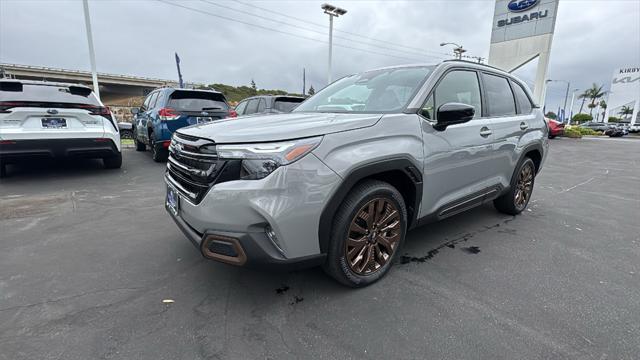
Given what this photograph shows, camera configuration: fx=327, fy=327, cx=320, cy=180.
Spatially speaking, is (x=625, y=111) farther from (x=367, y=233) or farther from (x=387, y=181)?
(x=367, y=233)

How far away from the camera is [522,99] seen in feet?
13.6

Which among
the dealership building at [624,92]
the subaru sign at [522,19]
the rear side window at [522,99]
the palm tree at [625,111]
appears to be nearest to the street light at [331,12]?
the subaru sign at [522,19]

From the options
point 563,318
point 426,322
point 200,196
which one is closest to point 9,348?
point 200,196

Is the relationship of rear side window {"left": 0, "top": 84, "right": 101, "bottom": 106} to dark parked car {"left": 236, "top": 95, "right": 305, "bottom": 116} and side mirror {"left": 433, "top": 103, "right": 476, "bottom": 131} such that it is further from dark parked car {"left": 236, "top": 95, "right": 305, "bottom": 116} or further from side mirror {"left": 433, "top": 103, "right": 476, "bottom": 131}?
side mirror {"left": 433, "top": 103, "right": 476, "bottom": 131}

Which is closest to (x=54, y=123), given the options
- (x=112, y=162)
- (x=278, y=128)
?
(x=112, y=162)

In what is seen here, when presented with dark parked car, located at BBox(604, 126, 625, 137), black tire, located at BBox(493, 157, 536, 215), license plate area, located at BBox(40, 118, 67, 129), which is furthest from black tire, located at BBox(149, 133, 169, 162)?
dark parked car, located at BBox(604, 126, 625, 137)

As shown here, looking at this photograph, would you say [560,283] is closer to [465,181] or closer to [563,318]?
[563,318]

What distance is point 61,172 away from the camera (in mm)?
6238

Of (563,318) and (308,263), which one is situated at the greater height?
(308,263)

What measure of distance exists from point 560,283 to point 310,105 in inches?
106

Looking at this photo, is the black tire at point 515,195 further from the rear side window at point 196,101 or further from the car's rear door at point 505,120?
the rear side window at point 196,101

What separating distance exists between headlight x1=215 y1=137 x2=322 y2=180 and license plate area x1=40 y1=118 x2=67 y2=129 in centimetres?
489

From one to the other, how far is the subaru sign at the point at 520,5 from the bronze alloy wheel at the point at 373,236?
26986mm

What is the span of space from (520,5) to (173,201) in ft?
92.6
